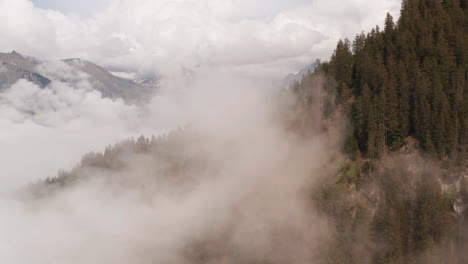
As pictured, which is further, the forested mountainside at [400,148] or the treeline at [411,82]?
the treeline at [411,82]

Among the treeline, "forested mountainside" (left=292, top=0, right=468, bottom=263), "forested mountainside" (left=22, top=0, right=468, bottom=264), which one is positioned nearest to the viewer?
"forested mountainside" (left=292, top=0, right=468, bottom=263)

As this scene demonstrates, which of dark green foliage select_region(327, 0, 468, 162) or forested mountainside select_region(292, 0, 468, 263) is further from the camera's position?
dark green foliage select_region(327, 0, 468, 162)

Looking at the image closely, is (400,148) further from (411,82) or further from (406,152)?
(411,82)

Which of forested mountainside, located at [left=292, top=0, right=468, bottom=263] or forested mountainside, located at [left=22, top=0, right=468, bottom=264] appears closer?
forested mountainside, located at [left=292, top=0, right=468, bottom=263]

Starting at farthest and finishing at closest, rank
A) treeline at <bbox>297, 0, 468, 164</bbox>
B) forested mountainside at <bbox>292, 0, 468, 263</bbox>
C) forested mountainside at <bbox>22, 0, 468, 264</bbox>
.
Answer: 1. treeline at <bbox>297, 0, 468, 164</bbox>
2. forested mountainside at <bbox>22, 0, 468, 264</bbox>
3. forested mountainside at <bbox>292, 0, 468, 263</bbox>
